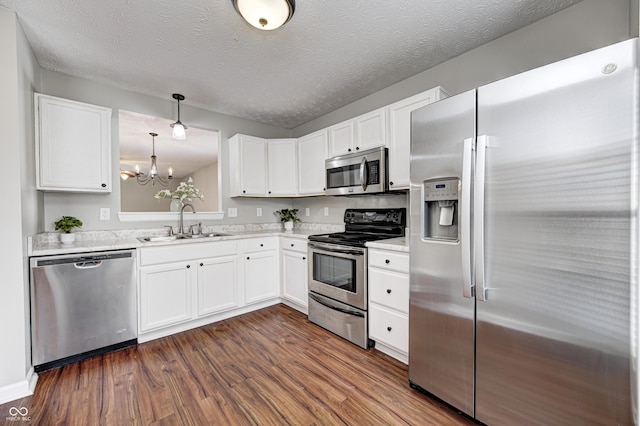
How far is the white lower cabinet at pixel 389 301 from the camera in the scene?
6.93ft

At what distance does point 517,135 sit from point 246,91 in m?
2.62

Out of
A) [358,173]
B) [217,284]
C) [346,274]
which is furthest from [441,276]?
[217,284]

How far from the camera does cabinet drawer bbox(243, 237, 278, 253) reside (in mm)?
3209

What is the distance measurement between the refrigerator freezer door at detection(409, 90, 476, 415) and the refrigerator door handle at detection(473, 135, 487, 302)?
54 millimetres

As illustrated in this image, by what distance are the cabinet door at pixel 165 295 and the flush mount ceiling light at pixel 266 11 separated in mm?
2216

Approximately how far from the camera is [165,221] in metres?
3.19

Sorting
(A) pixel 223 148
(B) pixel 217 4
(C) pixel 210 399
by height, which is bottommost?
(C) pixel 210 399

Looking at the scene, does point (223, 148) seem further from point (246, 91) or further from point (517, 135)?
point (517, 135)

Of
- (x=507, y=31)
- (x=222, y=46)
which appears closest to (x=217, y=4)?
(x=222, y=46)

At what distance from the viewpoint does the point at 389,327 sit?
2219mm

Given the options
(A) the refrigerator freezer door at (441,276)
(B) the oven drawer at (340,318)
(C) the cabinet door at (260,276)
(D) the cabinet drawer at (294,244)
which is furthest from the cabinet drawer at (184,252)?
(A) the refrigerator freezer door at (441,276)

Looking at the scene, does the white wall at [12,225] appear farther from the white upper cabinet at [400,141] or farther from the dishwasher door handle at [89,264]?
the white upper cabinet at [400,141]

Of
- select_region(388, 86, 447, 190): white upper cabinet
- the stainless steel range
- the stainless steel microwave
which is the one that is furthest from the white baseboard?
select_region(388, 86, 447, 190): white upper cabinet

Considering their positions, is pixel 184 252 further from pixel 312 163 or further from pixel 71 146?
pixel 312 163
